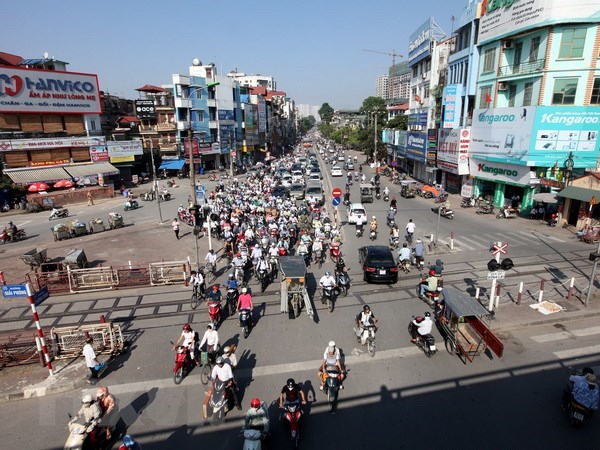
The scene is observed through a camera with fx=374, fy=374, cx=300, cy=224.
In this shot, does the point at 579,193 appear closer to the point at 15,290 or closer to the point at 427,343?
the point at 427,343

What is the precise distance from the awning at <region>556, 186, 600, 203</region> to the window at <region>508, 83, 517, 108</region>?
10634mm

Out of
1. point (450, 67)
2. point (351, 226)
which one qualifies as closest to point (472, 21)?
point (450, 67)

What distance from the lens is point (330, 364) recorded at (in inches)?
358

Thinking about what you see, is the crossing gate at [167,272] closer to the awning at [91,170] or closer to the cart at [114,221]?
the cart at [114,221]

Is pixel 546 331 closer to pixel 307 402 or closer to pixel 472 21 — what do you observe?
pixel 307 402

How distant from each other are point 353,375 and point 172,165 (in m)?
52.8

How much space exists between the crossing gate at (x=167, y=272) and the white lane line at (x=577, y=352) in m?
14.1

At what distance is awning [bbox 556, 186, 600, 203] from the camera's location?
2262cm

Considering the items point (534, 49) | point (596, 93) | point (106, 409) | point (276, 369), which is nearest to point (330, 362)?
point (276, 369)

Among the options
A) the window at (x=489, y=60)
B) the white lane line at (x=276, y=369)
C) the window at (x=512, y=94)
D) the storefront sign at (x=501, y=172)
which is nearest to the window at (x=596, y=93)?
the window at (x=512, y=94)

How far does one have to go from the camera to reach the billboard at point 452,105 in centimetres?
3772

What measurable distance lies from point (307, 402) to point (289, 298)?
502 centimetres

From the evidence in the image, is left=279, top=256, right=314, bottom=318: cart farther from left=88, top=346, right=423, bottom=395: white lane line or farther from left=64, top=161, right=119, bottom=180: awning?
left=64, top=161, right=119, bottom=180: awning

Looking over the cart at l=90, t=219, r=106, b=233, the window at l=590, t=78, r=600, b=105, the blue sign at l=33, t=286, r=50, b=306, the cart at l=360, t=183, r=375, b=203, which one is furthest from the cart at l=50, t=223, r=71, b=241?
the window at l=590, t=78, r=600, b=105
